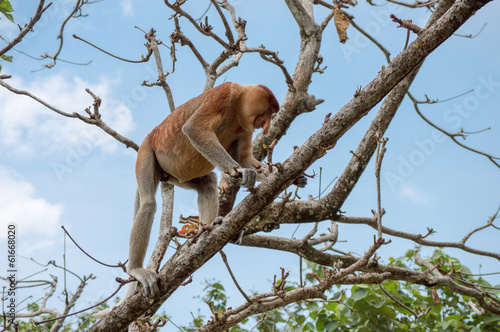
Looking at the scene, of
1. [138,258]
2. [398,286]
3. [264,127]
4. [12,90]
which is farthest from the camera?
[398,286]

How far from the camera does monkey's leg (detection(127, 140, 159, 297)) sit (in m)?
3.27

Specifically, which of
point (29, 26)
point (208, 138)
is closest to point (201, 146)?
point (208, 138)

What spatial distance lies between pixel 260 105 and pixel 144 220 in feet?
4.24

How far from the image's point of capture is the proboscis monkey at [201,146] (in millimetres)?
3723

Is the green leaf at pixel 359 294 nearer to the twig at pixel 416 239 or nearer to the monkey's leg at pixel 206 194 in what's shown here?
the twig at pixel 416 239

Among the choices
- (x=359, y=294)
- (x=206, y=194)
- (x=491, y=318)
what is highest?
(x=206, y=194)

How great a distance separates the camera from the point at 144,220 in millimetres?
3697

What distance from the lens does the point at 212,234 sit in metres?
2.99

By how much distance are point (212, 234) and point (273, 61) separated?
1972 millimetres

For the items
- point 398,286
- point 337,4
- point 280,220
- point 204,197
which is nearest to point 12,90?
point 204,197

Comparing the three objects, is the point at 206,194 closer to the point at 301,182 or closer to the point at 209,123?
the point at 209,123

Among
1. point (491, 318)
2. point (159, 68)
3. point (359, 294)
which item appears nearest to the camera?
point (359, 294)

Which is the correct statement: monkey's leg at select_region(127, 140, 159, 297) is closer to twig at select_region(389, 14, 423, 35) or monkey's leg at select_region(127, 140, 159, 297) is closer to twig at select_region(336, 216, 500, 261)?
twig at select_region(336, 216, 500, 261)

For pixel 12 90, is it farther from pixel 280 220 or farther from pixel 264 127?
pixel 280 220
